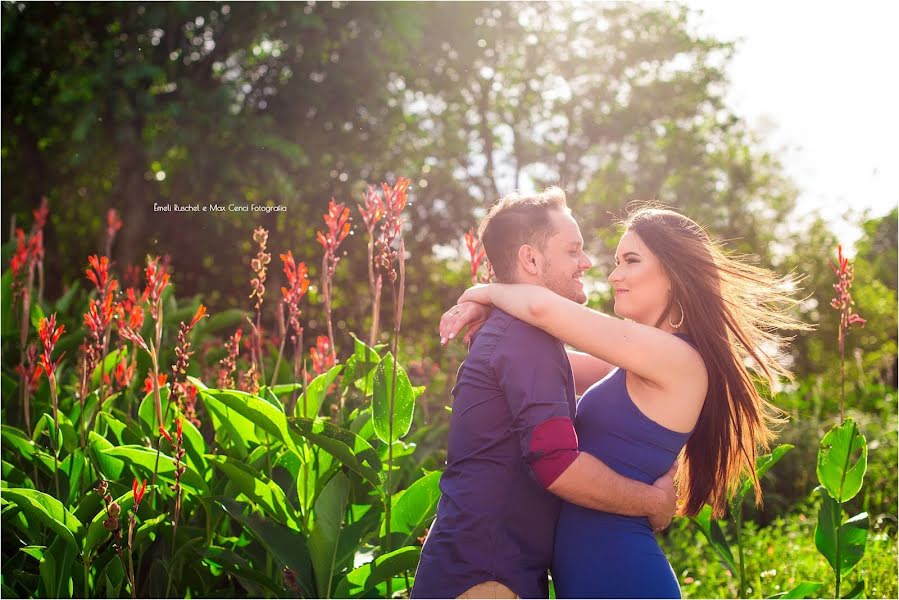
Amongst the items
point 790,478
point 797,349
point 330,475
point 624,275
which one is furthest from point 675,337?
point 797,349

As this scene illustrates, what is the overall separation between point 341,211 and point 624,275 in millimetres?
1324

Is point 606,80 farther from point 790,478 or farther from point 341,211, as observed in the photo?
point 341,211

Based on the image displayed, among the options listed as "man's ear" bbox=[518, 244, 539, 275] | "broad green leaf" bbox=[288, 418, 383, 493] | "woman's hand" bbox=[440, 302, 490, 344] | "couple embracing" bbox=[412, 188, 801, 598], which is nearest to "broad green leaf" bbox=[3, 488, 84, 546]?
"broad green leaf" bbox=[288, 418, 383, 493]

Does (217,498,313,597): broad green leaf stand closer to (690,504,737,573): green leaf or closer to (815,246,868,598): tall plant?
(690,504,737,573): green leaf

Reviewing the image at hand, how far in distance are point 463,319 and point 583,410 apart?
42 centimetres

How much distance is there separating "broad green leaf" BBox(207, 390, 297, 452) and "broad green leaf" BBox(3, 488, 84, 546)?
0.62 metres

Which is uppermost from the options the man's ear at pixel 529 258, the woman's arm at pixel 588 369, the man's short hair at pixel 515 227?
the man's short hair at pixel 515 227

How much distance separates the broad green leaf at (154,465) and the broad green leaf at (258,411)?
0.29 m

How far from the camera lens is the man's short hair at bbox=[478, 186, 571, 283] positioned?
2.42m

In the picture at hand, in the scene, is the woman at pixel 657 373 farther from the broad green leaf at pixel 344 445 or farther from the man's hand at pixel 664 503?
the broad green leaf at pixel 344 445

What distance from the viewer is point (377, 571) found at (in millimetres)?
2742

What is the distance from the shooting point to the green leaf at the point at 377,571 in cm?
269

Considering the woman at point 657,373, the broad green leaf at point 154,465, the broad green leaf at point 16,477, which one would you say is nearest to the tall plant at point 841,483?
the woman at point 657,373

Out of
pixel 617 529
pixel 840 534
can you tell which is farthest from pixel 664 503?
pixel 840 534
